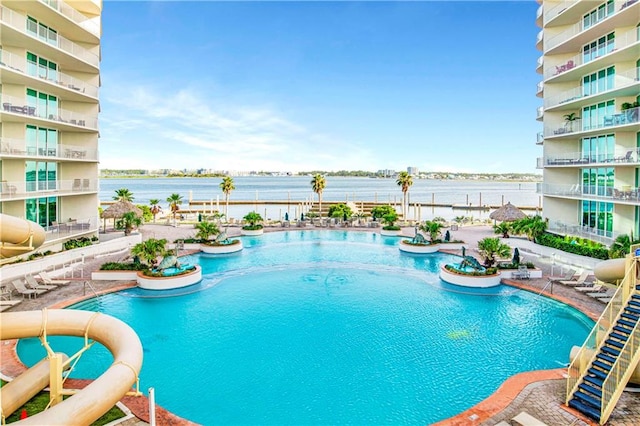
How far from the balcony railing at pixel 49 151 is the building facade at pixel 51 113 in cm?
6

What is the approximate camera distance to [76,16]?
26.8 metres

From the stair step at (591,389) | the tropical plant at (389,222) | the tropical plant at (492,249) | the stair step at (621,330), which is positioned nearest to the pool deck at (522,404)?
the stair step at (591,389)

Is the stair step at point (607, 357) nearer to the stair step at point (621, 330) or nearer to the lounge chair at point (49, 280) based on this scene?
the stair step at point (621, 330)

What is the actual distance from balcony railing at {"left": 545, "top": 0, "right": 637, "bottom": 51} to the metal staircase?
1982 centimetres

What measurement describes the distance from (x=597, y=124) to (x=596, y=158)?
94.9 inches

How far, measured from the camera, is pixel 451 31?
39375 mm

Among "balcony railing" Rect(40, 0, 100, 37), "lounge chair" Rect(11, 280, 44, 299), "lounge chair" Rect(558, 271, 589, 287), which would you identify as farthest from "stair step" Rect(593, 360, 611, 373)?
"balcony railing" Rect(40, 0, 100, 37)

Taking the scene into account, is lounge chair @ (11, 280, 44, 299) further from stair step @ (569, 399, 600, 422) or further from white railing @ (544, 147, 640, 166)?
white railing @ (544, 147, 640, 166)

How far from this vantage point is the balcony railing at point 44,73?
2169 centimetres

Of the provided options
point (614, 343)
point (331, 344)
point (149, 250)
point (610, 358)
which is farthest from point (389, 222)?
point (610, 358)

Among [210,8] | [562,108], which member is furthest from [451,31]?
[210,8]

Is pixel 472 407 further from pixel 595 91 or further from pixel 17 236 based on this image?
pixel 595 91

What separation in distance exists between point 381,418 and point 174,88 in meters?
63.4

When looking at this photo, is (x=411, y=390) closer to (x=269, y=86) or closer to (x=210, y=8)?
(x=210, y=8)
